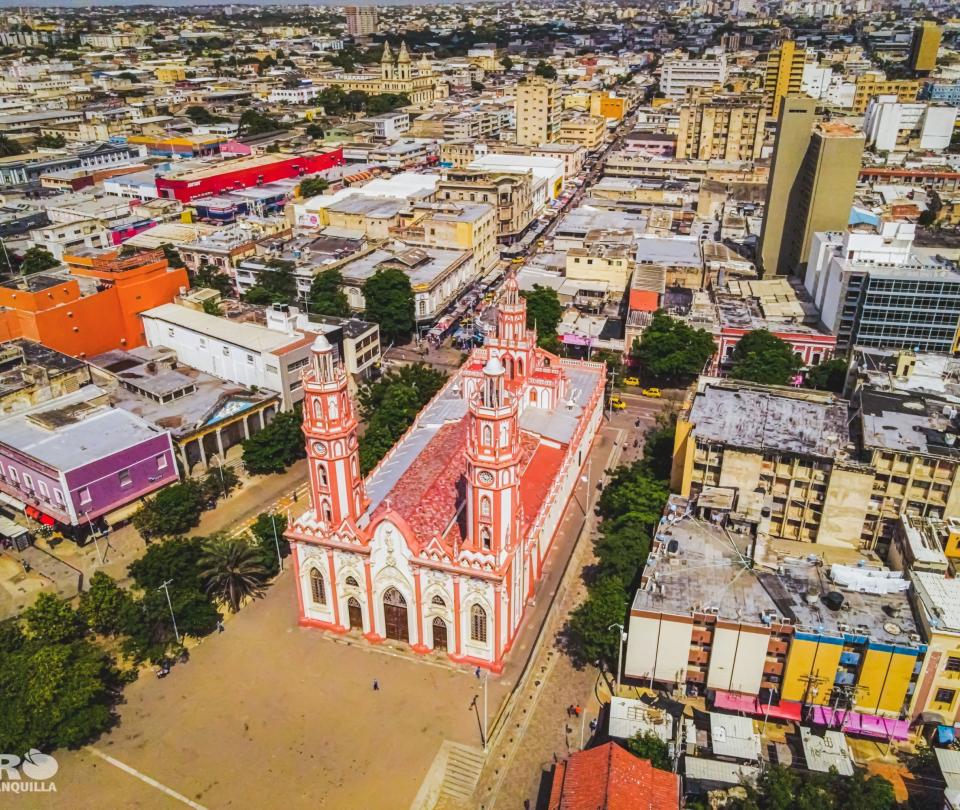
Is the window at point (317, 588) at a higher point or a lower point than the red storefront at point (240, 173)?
lower

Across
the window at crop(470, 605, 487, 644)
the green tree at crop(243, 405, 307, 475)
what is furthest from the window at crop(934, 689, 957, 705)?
the green tree at crop(243, 405, 307, 475)

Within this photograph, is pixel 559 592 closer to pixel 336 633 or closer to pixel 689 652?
pixel 689 652

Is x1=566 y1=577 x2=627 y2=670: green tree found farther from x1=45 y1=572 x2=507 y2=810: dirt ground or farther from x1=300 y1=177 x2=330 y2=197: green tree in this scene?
x1=300 y1=177 x2=330 y2=197: green tree

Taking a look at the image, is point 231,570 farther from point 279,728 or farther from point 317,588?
point 279,728

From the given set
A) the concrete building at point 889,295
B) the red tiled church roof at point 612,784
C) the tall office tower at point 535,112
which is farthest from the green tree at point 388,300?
the tall office tower at point 535,112

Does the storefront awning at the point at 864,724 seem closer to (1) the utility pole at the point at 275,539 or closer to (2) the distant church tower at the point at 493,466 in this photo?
(2) the distant church tower at the point at 493,466
